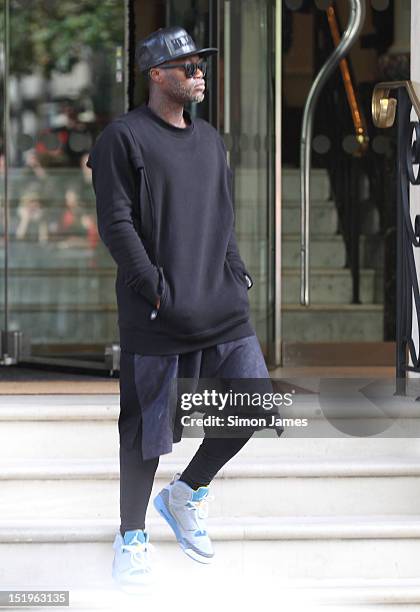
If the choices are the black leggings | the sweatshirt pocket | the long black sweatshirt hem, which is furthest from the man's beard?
the black leggings

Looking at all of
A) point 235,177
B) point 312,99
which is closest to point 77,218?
point 235,177

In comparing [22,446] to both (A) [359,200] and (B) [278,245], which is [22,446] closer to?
(B) [278,245]

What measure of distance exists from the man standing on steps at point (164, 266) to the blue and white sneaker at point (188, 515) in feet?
0.24

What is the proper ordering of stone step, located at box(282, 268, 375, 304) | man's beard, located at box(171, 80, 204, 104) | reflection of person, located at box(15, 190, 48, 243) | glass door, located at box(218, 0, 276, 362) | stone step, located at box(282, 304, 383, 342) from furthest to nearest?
1. stone step, located at box(282, 268, 375, 304)
2. stone step, located at box(282, 304, 383, 342)
3. reflection of person, located at box(15, 190, 48, 243)
4. glass door, located at box(218, 0, 276, 362)
5. man's beard, located at box(171, 80, 204, 104)

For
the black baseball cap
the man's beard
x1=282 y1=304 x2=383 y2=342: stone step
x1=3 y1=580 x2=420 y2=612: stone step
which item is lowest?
x1=3 y1=580 x2=420 y2=612: stone step

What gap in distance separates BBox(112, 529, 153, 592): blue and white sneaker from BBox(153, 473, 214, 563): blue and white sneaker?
0.40 ft

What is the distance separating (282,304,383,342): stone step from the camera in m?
7.12

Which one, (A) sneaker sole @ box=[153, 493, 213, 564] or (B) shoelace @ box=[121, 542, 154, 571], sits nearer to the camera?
(B) shoelace @ box=[121, 542, 154, 571]

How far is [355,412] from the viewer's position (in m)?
4.62

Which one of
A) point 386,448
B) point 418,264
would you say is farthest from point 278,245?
point 386,448

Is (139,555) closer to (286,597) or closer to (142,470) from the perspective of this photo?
(142,470)

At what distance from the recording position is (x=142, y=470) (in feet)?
12.1

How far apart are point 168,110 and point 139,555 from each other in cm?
120

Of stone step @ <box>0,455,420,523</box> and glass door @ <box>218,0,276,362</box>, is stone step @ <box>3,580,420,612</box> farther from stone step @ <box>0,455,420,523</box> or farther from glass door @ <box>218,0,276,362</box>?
glass door @ <box>218,0,276,362</box>
